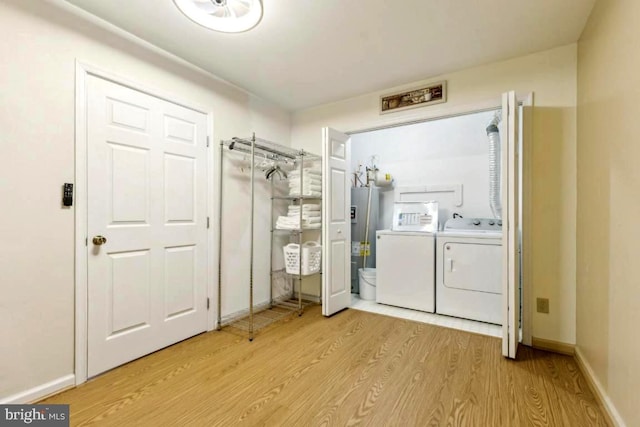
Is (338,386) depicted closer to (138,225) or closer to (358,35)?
(138,225)

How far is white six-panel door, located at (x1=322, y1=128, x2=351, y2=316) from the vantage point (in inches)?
121

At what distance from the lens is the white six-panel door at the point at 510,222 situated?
209 cm

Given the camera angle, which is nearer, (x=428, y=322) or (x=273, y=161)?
(x=428, y=322)

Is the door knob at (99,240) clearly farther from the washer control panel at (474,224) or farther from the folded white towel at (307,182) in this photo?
the washer control panel at (474,224)

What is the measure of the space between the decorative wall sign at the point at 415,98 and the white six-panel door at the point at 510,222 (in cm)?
71

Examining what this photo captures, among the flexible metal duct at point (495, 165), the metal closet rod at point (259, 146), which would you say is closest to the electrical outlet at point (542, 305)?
the flexible metal duct at point (495, 165)

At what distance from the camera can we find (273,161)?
10.6 ft

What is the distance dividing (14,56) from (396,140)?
3.99m

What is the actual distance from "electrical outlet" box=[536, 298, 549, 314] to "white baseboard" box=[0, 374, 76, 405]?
3330 mm

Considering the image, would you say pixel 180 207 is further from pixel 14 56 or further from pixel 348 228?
pixel 348 228

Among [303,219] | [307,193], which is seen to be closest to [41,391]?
[303,219]

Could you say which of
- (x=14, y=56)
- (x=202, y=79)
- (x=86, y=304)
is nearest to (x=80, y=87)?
(x=14, y=56)

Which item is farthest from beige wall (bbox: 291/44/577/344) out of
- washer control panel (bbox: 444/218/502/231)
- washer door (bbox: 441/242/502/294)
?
washer control panel (bbox: 444/218/502/231)

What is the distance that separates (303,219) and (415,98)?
1661 millimetres
